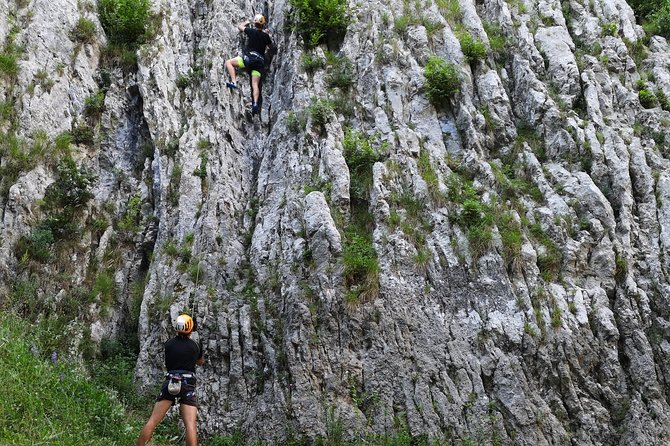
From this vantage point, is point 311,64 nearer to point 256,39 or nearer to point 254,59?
point 254,59

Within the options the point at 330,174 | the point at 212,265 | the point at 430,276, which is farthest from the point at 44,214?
the point at 430,276

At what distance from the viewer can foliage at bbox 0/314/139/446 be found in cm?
684

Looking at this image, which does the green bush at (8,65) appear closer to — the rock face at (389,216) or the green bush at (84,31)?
the rock face at (389,216)

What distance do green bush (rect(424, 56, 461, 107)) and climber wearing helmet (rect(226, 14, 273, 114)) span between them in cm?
405

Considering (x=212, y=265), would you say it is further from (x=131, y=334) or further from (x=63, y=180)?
(x=63, y=180)

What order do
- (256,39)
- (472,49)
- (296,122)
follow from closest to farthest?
(296,122) → (472,49) → (256,39)

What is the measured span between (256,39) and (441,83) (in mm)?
4798

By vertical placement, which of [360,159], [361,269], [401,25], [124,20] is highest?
[124,20]

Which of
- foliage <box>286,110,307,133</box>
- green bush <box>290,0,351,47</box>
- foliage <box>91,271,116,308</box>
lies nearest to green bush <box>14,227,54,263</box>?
foliage <box>91,271,116,308</box>

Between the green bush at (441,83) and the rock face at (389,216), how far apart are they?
0.19 meters

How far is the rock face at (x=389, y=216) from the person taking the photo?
8.72 metres

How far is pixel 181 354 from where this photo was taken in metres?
7.63

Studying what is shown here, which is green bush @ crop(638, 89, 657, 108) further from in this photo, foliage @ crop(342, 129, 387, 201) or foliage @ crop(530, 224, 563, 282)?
foliage @ crop(342, 129, 387, 201)

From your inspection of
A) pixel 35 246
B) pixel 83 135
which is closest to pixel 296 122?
pixel 83 135
